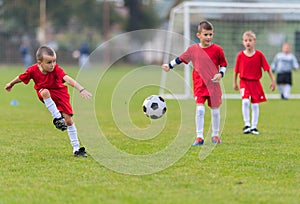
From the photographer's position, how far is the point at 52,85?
7.95 meters

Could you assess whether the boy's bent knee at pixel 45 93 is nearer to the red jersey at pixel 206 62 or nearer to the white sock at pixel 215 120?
the red jersey at pixel 206 62

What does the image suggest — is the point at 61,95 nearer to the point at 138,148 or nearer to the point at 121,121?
the point at 138,148

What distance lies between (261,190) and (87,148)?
3363mm

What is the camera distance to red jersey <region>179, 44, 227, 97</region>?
9.13m

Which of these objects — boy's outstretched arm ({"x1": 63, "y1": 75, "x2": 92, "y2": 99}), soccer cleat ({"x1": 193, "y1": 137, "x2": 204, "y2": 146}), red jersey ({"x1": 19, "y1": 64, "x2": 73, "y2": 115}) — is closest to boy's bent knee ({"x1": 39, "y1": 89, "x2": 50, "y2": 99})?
red jersey ({"x1": 19, "y1": 64, "x2": 73, "y2": 115})

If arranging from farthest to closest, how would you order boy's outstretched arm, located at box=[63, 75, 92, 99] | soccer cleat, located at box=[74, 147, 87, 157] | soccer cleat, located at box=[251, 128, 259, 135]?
soccer cleat, located at box=[251, 128, 259, 135] → soccer cleat, located at box=[74, 147, 87, 157] → boy's outstretched arm, located at box=[63, 75, 92, 99]

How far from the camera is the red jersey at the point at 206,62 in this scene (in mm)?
9133

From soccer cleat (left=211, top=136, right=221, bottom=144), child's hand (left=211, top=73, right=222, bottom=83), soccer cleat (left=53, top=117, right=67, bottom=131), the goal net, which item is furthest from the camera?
the goal net

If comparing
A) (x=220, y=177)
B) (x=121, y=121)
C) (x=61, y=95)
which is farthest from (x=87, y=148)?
(x=121, y=121)

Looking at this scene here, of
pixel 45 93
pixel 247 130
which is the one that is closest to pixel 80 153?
pixel 45 93

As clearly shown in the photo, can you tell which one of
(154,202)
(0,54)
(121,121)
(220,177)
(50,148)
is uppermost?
(0,54)

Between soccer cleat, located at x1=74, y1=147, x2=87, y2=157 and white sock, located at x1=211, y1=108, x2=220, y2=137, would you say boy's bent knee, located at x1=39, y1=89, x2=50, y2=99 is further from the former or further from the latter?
white sock, located at x1=211, y1=108, x2=220, y2=137

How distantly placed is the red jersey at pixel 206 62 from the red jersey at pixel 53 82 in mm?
1966

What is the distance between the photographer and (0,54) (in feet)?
173
